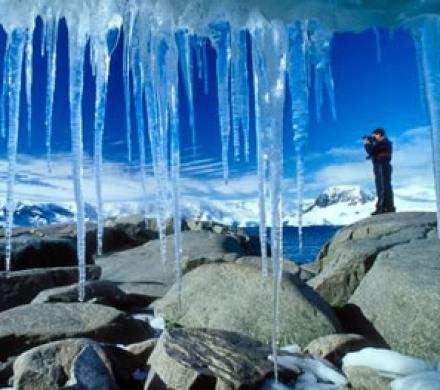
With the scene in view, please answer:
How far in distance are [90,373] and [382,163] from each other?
1162 centimetres

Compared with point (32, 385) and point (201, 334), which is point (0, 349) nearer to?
point (32, 385)

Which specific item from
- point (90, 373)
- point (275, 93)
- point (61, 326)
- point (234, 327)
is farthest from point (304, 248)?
point (275, 93)

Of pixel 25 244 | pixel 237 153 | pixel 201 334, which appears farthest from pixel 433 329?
pixel 25 244

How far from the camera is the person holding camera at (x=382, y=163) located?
14.4 metres

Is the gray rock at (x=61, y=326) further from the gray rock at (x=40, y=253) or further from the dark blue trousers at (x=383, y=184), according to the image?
the dark blue trousers at (x=383, y=184)

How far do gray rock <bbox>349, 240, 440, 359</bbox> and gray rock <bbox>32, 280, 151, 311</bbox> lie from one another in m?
3.90

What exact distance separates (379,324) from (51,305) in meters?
4.06

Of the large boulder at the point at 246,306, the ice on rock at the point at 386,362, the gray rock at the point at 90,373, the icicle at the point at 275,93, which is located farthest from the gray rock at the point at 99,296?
the icicle at the point at 275,93

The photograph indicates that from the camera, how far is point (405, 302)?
602 cm

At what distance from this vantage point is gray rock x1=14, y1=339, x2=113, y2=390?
14.8ft

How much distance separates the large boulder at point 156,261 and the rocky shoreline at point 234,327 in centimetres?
10

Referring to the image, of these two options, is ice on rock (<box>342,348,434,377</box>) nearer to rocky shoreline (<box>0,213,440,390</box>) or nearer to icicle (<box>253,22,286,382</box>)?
rocky shoreline (<box>0,213,440,390</box>)

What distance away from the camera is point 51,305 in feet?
22.5

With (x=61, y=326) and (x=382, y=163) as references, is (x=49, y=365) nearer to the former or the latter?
(x=61, y=326)
